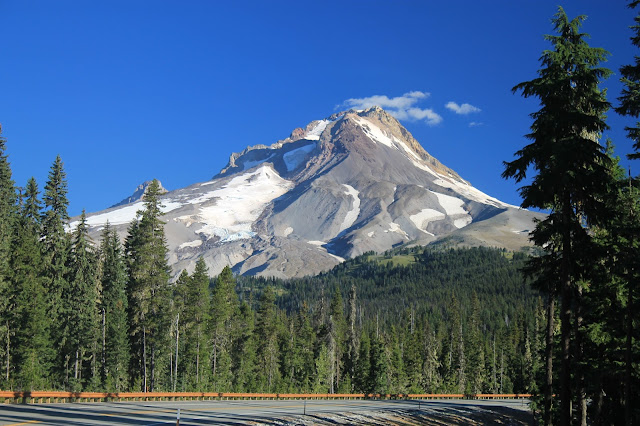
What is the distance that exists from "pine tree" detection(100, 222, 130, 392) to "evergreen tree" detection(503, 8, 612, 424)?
43.7m

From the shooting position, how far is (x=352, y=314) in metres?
95.2

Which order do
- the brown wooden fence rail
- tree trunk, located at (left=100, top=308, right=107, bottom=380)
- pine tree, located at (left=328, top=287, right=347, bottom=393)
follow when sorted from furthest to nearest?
pine tree, located at (left=328, top=287, right=347, bottom=393) → tree trunk, located at (left=100, top=308, right=107, bottom=380) → the brown wooden fence rail

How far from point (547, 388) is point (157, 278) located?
3311 cm

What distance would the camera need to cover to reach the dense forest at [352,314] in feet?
65.7

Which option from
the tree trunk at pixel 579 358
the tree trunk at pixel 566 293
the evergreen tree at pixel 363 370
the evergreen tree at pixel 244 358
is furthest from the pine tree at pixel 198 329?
the tree trunk at pixel 566 293

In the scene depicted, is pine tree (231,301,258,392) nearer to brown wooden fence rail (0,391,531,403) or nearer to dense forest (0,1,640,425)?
dense forest (0,1,640,425)

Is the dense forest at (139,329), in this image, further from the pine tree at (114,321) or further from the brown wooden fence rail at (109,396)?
the brown wooden fence rail at (109,396)

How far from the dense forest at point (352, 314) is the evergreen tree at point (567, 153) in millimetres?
54

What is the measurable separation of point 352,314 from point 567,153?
3095 inches

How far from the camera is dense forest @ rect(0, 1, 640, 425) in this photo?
20.0 metres

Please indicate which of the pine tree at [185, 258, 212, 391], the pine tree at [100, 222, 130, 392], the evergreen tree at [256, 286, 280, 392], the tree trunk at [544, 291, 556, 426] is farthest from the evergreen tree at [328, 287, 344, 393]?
the tree trunk at [544, 291, 556, 426]

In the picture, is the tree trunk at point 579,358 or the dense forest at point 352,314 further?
the tree trunk at point 579,358

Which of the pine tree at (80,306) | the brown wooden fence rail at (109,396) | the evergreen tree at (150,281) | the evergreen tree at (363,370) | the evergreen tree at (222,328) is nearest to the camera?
the brown wooden fence rail at (109,396)

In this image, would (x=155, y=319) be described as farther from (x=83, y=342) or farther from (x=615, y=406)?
(x=615, y=406)
